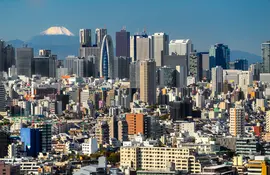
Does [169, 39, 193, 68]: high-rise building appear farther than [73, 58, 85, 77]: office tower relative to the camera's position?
Yes

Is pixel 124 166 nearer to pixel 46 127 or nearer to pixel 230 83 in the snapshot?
pixel 46 127

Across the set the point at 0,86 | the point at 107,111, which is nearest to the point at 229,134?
the point at 107,111

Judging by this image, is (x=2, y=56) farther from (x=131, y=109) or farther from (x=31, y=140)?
(x=31, y=140)

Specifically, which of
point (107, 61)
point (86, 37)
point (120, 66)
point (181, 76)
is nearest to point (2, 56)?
point (107, 61)

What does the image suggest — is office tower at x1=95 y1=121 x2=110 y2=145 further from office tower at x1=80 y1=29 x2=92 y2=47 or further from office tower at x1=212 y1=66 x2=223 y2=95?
office tower at x1=80 y1=29 x2=92 y2=47

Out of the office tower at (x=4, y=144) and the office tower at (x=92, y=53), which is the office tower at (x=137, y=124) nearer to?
the office tower at (x=4, y=144)

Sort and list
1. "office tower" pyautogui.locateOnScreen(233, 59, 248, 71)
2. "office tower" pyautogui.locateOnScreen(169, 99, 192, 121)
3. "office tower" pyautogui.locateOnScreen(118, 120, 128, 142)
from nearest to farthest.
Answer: "office tower" pyautogui.locateOnScreen(118, 120, 128, 142), "office tower" pyautogui.locateOnScreen(169, 99, 192, 121), "office tower" pyautogui.locateOnScreen(233, 59, 248, 71)

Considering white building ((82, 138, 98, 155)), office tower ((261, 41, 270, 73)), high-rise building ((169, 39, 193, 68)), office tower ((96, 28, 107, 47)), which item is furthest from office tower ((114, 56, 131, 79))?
white building ((82, 138, 98, 155))
